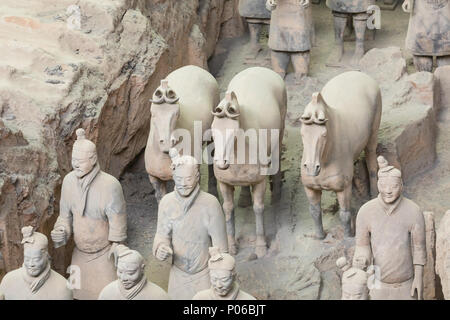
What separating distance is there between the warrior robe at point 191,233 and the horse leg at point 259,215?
173 cm

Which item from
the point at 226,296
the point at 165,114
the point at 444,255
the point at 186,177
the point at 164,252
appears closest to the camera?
the point at 226,296

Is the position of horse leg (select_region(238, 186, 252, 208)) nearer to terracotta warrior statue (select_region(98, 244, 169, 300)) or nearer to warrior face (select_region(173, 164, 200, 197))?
warrior face (select_region(173, 164, 200, 197))

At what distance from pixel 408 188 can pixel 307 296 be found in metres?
2.09

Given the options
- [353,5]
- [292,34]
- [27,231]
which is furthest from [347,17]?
[27,231]

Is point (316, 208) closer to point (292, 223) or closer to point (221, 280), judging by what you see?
point (292, 223)

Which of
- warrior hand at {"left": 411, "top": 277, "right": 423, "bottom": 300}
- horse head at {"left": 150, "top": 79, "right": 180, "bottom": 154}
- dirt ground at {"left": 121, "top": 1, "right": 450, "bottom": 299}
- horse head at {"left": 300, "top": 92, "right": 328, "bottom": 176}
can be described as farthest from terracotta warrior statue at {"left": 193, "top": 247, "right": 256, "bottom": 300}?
horse head at {"left": 150, "top": 79, "right": 180, "bottom": 154}

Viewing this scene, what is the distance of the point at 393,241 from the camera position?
30.7 ft

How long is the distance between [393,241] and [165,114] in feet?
7.78

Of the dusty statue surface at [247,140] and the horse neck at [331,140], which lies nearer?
the dusty statue surface at [247,140]

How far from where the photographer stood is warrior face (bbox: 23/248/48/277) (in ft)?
28.8

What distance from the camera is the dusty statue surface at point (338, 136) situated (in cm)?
1037

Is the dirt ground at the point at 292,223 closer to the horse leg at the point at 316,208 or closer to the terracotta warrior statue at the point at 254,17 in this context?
the horse leg at the point at 316,208

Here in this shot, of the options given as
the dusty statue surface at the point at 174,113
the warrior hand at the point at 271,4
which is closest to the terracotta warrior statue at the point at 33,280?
the dusty statue surface at the point at 174,113

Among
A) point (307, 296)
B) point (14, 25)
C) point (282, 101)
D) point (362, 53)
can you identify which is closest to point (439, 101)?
point (362, 53)
